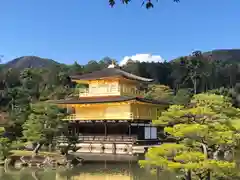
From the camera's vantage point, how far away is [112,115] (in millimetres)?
27688

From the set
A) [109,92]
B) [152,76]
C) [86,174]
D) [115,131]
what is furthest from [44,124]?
[152,76]

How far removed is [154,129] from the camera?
2959cm

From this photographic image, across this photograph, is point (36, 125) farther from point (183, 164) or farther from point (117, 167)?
point (183, 164)

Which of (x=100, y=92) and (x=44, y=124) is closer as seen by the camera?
(x=44, y=124)

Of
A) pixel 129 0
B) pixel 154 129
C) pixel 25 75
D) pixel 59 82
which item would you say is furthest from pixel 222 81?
pixel 129 0

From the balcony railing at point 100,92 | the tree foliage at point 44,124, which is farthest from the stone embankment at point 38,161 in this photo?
the balcony railing at point 100,92

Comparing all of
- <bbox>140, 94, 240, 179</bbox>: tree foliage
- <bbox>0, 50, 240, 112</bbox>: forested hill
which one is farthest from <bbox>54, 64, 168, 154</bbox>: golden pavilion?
<bbox>140, 94, 240, 179</bbox>: tree foliage

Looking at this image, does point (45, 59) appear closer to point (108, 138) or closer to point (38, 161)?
point (108, 138)

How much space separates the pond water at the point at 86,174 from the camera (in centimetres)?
1450

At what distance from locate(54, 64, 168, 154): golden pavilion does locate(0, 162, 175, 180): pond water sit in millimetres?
8168

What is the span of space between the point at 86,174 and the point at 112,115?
484 inches

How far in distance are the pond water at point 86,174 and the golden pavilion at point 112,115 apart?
8168 millimetres

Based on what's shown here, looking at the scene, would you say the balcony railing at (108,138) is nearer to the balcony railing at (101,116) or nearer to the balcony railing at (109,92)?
the balcony railing at (101,116)

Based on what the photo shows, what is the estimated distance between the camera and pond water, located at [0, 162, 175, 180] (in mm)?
14500
